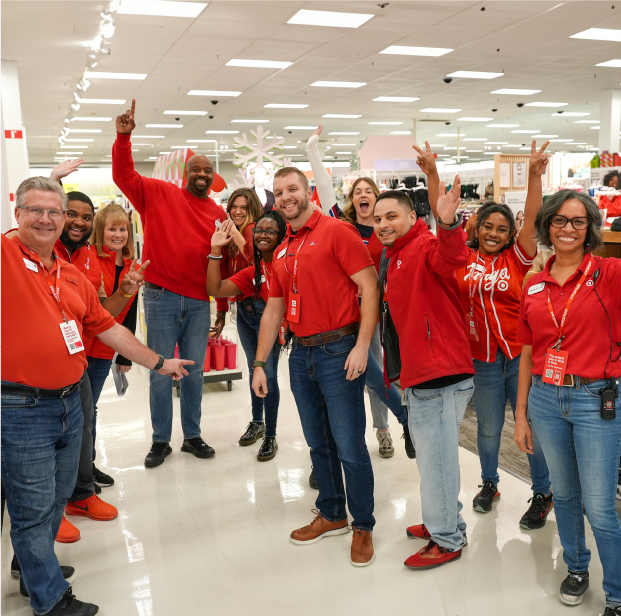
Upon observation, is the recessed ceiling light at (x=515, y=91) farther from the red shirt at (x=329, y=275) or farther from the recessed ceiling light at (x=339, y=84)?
the red shirt at (x=329, y=275)

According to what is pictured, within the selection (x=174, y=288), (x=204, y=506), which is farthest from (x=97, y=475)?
(x=174, y=288)

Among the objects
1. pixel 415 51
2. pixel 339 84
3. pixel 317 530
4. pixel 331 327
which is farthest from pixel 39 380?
pixel 339 84

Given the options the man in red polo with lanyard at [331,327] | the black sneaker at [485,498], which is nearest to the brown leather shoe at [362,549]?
the man in red polo with lanyard at [331,327]

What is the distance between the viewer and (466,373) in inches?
100

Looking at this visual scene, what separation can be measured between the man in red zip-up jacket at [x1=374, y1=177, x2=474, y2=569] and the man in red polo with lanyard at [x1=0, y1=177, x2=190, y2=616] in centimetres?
125

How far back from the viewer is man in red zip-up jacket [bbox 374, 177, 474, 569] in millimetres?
2494

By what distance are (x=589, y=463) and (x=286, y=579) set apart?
1324mm

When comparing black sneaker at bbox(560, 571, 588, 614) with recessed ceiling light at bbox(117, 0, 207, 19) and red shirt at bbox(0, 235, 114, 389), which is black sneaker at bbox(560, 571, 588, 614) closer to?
red shirt at bbox(0, 235, 114, 389)

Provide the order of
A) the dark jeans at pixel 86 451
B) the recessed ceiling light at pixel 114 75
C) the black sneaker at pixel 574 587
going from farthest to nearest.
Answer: the recessed ceiling light at pixel 114 75
the dark jeans at pixel 86 451
the black sneaker at pixel 574 587

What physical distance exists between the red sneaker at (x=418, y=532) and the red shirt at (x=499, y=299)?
2.80 ft

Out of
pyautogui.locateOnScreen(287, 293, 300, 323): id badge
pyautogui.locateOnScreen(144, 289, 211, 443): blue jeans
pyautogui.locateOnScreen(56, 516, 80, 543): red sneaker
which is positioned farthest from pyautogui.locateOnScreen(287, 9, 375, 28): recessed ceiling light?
pyautogui.locateOnScreen(56, 516, 80, 543): red sneaker

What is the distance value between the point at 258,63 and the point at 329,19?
2609 mm

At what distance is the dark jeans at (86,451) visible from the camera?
2.81 m

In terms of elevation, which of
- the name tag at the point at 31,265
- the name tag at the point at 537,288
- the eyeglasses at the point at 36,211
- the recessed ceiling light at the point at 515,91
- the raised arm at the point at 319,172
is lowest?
the name tag at the point at 537,288
